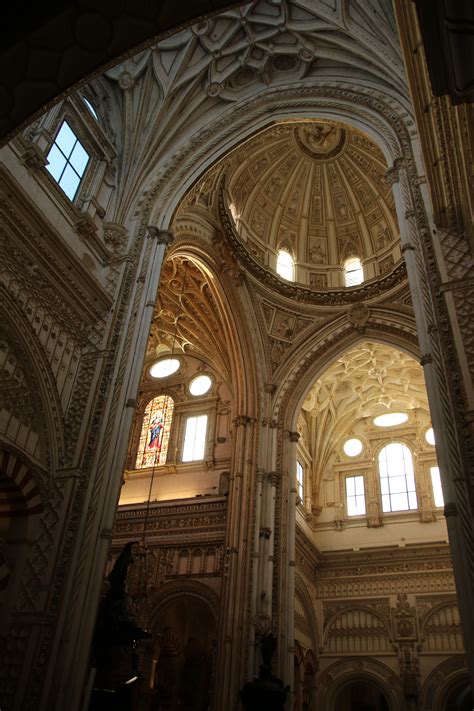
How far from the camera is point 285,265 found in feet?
68.5

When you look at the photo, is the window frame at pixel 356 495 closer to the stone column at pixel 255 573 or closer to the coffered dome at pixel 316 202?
the stone column at pixel 255 573

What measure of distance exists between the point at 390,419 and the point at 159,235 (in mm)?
15432

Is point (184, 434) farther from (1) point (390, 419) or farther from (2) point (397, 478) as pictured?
(1) point (390, 419)

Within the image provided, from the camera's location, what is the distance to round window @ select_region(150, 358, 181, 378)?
22.5m

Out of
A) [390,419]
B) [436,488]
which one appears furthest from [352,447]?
[436,488]

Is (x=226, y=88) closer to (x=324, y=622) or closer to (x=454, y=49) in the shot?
(x=454, y=49)

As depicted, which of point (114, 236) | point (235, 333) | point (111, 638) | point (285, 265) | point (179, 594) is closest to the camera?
point (111, 638)

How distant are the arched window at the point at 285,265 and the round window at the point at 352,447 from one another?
829 cm

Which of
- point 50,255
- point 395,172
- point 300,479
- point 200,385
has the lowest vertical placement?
point 50,255

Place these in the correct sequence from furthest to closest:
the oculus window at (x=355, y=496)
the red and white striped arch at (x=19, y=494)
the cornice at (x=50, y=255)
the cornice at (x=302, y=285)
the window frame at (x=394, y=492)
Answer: the oculus window at (x=355, y=496)
the window frame at (x=394, y=492)
the cornice at (x=302, y=285)
the cornice at (x=50, y=255)
the red and white striped arch at (x=19, y=494)

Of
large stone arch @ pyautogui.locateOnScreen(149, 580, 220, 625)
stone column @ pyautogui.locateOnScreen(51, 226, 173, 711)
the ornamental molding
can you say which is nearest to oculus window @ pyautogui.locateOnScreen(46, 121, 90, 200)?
the ornamental molding

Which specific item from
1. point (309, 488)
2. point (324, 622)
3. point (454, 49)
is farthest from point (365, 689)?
point (454, 49)

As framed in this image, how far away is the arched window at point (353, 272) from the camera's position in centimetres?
2038

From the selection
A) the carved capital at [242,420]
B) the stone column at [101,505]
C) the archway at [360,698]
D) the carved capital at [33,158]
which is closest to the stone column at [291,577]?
the carved capital at [242,420]
